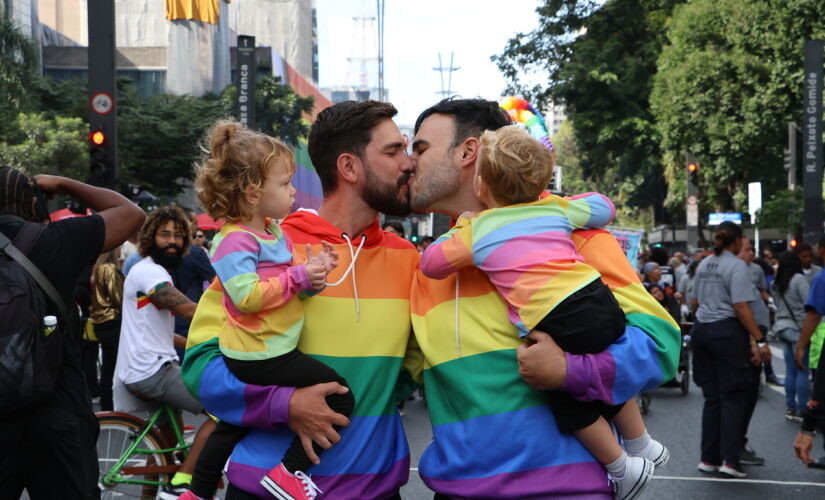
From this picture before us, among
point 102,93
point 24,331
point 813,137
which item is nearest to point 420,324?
point 24,331

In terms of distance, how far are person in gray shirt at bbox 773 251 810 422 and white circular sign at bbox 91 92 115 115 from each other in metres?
8.36

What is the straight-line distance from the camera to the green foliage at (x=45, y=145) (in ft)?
111

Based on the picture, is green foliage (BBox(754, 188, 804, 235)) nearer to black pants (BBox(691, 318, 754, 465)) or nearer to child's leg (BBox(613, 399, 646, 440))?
black pants (BBox(691, 318, 754, 465))

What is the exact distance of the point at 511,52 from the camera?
3922 cm

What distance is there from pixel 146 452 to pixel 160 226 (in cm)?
156

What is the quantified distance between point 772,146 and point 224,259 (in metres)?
33.6

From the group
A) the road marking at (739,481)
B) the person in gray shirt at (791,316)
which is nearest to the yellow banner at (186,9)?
the person in gray shirt at (791,316)

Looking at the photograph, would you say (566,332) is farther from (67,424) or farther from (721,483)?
(721,483)

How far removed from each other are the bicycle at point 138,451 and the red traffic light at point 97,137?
6.30 m

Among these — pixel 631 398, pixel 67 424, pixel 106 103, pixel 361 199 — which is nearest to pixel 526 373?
pixel 631 398

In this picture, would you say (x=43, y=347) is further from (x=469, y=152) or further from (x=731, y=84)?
(x=731, y=84)

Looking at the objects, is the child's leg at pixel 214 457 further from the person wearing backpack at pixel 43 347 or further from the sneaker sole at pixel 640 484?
the sneaker sole at pixel 640 484

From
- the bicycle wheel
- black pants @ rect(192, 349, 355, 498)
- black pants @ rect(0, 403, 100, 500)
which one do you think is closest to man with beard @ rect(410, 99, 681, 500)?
black pants @ rect(192, 349, 355, 498)

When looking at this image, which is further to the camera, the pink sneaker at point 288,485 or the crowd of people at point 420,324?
the pink sneaker at point 288,485
